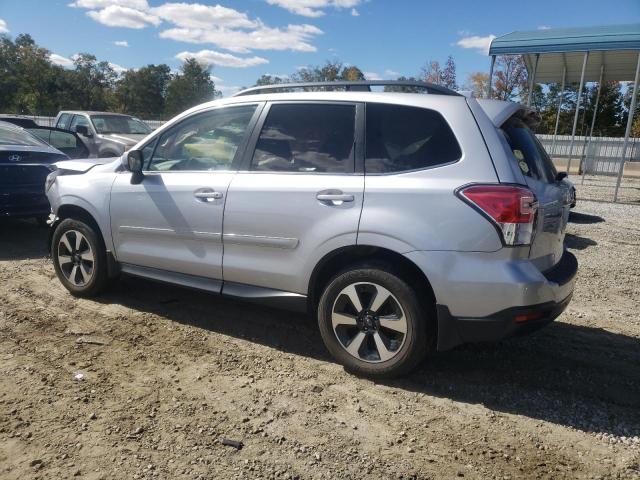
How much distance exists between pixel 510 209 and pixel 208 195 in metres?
2.16

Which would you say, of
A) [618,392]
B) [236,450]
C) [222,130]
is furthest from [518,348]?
[222,130]

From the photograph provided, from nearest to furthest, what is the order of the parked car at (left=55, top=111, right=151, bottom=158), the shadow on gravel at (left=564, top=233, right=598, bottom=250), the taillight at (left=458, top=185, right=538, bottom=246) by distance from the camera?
the taillight at (left=458, top=185, right=538, bottom=246) → the shadow on gravel at (left=564, top=233, right=598, bottom=250) → the parked car at (left=55, top=111, right=151, bottom=158)

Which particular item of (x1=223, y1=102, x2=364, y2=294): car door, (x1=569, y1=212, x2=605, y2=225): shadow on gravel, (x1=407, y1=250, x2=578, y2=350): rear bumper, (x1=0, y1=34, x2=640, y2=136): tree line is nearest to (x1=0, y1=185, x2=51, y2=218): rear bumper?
(x1=223, y1=102, x2=364, y2=294): car door

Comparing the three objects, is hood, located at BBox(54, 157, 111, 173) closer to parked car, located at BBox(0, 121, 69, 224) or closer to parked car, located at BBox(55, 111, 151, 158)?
parked car, located at BBox(0, 121, 69, 224)

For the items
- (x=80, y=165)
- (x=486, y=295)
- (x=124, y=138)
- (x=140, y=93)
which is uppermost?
(x=140, y=93)

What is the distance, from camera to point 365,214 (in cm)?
325

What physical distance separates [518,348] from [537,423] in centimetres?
108

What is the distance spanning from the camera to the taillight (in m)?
2.90

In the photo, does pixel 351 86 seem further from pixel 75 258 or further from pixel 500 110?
pixel 75 258

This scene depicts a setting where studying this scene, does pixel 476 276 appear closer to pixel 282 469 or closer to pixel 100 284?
pixel 282 469

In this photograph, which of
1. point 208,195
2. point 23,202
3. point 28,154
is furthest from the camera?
point 28,154

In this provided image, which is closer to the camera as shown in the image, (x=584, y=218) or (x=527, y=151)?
(x=527, y=151)

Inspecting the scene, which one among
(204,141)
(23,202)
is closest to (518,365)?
(204,141)

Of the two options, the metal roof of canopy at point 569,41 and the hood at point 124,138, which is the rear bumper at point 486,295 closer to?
the metal roof of canopy at point 569,41
